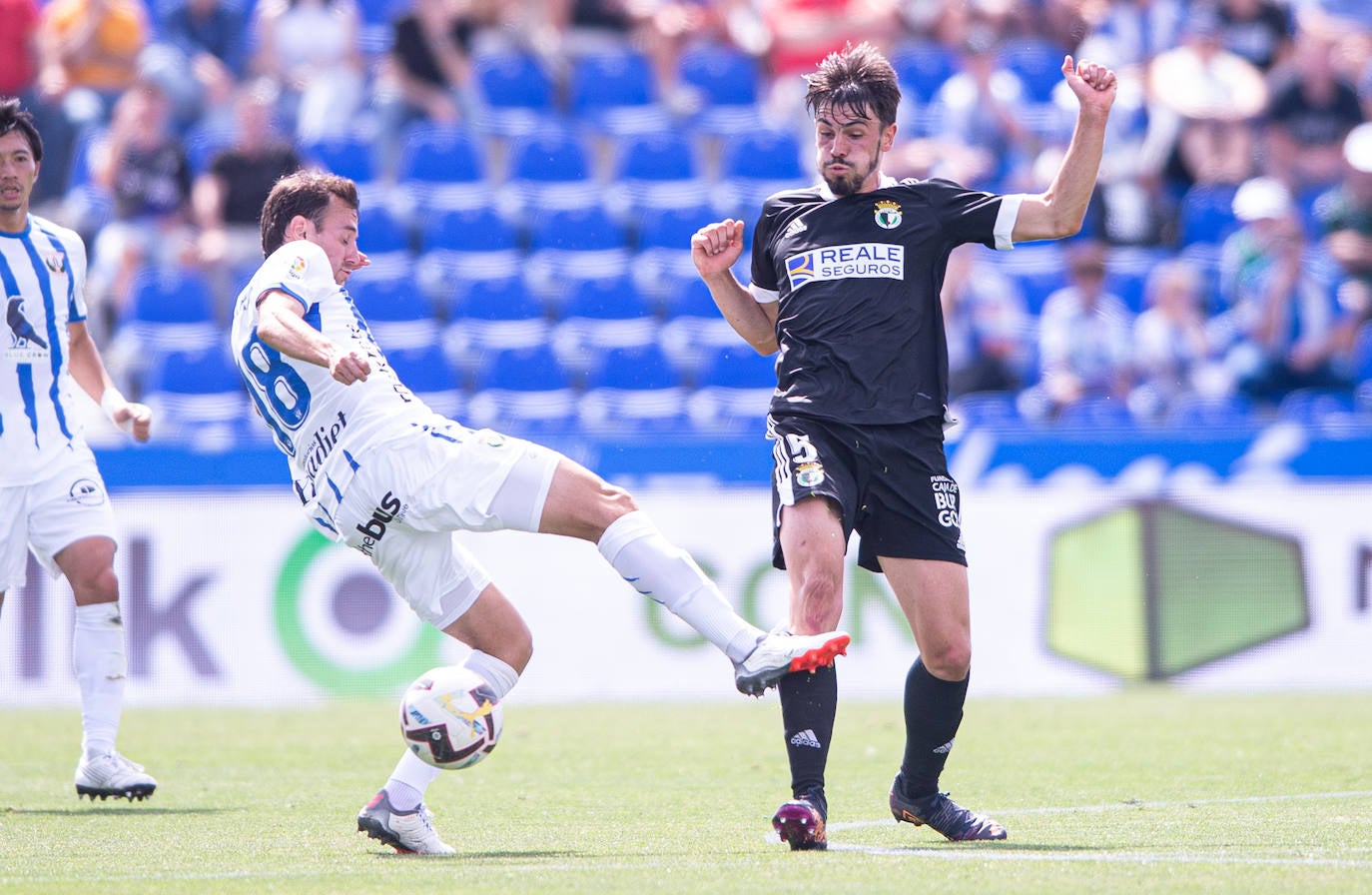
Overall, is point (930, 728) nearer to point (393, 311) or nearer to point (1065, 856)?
point (1065, 856)

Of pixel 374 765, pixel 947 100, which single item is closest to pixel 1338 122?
pixel 947 100

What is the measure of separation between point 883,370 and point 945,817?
1493mm

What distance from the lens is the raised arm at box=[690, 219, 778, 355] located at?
20.7ft

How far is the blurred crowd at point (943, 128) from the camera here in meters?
14.1

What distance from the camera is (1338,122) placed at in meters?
16.7

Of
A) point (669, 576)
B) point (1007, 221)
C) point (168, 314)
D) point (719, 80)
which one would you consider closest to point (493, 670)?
point (669, 576)

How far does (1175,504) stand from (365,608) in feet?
17.2

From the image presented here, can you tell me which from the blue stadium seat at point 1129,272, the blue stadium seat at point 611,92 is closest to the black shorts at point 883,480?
the blue stadium seat at point 1129,272

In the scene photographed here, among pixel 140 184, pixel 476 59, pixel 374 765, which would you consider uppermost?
pixel 476 59

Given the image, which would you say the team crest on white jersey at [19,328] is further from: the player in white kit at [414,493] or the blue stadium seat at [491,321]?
the blue stadium seat at [491,321]

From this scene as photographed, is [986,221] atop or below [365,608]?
atop

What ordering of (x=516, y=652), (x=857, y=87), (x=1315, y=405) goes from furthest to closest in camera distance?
(x=1315, y=405)
(x=516, y=652)
(x=857, y=87)

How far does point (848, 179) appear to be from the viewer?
244 inches

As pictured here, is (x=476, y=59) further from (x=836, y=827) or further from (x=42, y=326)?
(x=836, y=827)
